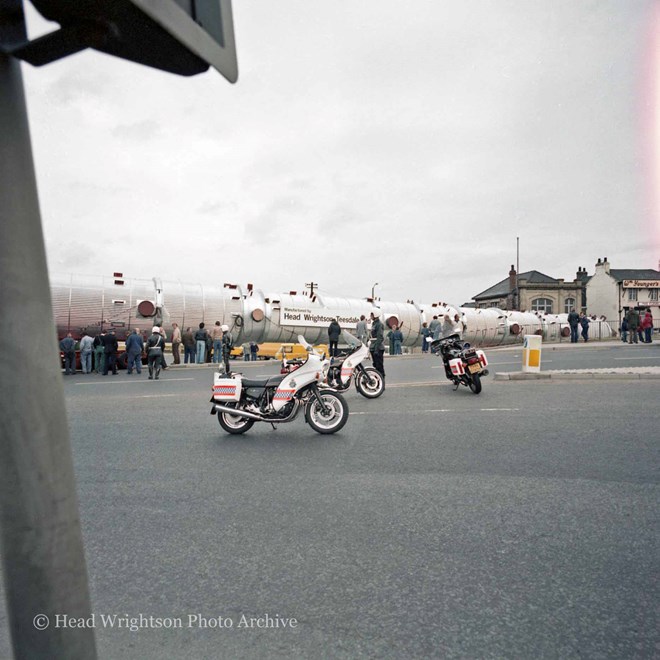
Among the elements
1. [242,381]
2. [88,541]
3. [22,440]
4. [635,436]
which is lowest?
[635,436]

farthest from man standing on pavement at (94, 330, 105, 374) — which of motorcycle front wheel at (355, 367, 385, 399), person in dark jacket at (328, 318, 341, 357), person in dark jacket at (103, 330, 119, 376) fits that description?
motorcycle front wheel at (355, 367, 385, 399)

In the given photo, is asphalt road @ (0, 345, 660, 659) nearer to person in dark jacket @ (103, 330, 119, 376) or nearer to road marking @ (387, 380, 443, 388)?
road marking @ (387, 380, 443, 388)

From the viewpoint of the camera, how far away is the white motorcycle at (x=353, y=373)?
11.2 meters

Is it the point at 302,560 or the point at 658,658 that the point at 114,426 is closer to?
the point at 302,560

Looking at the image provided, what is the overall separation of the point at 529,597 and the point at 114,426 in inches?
280

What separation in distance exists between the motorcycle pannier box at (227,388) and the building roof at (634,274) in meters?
75.0

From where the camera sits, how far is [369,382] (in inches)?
466

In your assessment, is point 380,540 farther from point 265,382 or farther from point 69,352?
point 69,352

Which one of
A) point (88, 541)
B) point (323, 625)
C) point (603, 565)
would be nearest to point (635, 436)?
point (603, 565)

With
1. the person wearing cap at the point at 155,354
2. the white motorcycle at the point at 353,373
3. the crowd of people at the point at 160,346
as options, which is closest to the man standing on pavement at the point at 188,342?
the crowd of people at the point at 160,346

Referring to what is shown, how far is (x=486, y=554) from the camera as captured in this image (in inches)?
136

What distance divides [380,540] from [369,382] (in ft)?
26.7

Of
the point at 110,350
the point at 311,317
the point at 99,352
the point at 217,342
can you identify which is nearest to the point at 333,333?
the point at 217,342

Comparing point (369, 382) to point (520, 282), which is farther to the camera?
point (520, 282)
